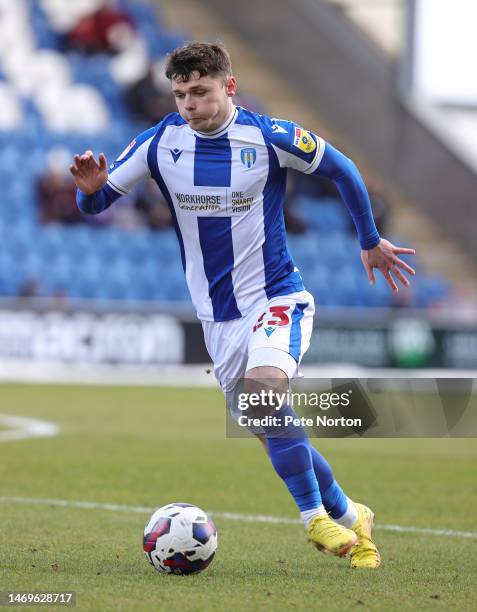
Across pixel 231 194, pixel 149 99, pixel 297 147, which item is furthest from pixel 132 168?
pixel 149 99

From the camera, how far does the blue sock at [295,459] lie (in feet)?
16.9

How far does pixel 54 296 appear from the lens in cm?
1841

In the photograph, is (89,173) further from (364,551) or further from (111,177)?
(364,551)

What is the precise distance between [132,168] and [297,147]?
2.56ft

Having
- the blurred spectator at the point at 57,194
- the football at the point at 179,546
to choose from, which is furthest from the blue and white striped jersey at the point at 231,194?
the blurred spectator at the point at 57,194

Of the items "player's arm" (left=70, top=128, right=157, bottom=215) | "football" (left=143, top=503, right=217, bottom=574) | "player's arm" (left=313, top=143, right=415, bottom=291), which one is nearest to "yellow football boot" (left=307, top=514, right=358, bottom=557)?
"football" (left=143, top=503, right=217, bottom=574)

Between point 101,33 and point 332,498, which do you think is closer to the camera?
point 332,498

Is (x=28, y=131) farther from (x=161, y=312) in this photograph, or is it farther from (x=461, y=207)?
(x=461, y=207)

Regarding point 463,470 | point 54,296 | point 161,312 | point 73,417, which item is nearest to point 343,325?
point 161,312

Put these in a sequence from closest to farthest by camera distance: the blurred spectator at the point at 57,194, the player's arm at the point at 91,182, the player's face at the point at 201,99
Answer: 1. the player's face at the point at 201,99
2. the player's arm at the point at 91,182
3. the blurred spectator at the point at 57,194

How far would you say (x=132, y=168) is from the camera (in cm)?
547

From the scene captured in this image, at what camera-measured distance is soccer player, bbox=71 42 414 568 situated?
210 inches

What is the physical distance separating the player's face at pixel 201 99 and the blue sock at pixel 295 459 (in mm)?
1349

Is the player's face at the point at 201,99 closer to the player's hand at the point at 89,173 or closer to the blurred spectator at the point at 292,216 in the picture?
the player's hand at the point at 89,173
